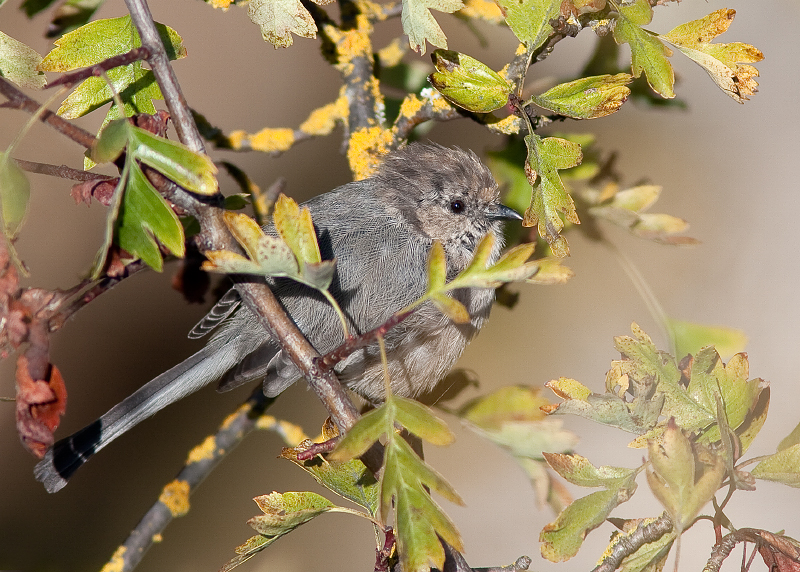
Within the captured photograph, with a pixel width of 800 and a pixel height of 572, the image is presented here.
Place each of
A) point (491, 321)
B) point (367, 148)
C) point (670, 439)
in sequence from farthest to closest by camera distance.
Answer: point (491, 321), point (367, 148), point (670, 439)

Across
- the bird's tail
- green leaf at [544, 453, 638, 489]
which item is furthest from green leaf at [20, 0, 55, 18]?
green leaf at [544, 453, 638, 489]

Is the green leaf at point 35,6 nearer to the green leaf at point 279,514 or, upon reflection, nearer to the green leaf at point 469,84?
the green leaf at point 469,84

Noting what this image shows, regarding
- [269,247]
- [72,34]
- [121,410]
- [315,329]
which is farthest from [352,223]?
[269,247]

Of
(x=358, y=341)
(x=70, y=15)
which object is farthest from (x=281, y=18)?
(x=70, y=15)

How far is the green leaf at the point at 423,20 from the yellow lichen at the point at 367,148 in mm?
A: 841

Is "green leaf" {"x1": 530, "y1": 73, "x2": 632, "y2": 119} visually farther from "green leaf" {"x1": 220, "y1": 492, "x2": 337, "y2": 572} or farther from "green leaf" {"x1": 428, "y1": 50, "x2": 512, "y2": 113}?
"green leaf" {"x1": 220, "y1": 492, "x2": 337, "y2": 572}

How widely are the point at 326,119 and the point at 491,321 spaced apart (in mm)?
1297

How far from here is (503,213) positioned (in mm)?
2162

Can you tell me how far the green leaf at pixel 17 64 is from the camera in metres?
1.24

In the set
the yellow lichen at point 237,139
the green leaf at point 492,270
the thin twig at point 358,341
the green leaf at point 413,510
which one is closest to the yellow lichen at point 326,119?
the yellow lichen at point 237,139

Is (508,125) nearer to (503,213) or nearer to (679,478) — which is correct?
(503,213)

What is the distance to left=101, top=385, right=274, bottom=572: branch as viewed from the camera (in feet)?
6.15

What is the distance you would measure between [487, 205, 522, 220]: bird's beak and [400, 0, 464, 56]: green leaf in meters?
0.92

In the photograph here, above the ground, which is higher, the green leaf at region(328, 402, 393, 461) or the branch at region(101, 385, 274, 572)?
the green leaf at region(328, 402, 393, 461)
